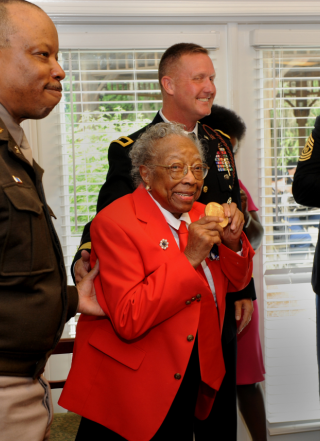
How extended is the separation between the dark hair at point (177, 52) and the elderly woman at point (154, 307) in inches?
21.5

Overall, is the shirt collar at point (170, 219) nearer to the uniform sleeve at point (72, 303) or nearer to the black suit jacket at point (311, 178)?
the uniform sleeve at point (72, 303)

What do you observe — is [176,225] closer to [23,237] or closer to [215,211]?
[215,211]

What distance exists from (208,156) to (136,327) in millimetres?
882

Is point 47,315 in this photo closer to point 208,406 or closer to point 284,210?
point 208,406

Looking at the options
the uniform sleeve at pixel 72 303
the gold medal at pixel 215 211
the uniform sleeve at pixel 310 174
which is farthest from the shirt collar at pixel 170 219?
the uniform sleeve at pixel 310 174

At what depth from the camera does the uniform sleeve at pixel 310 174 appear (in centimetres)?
212

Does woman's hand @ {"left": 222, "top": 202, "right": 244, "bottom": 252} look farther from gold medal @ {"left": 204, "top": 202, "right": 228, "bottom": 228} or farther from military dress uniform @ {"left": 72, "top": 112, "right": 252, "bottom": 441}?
military dress uniform @ {"left": 72, "top": 112, "right": 252, "bottom": 441}

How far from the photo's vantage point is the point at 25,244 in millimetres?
941

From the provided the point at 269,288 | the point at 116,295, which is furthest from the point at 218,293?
the point at 269,288

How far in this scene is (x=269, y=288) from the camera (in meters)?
2.66

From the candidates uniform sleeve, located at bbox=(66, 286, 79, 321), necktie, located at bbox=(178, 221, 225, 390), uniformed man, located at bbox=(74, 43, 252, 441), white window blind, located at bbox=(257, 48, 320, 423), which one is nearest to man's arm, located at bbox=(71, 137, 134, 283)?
uniformed man, located at bbox=(74, 43, 252, 441)

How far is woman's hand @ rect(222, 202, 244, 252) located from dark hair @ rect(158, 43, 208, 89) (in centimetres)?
79

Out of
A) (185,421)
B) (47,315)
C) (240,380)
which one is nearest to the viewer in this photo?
(47,315)

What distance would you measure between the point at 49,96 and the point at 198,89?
0.91 metres
